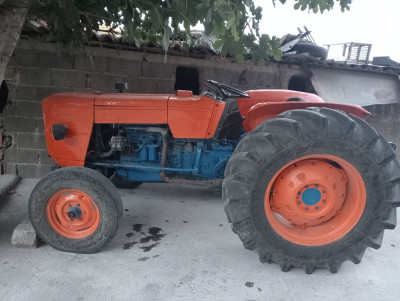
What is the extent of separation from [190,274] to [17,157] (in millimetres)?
3212

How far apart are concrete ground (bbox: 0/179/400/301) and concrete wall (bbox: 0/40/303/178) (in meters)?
1.50

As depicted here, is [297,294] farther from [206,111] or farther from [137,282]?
[206,111]

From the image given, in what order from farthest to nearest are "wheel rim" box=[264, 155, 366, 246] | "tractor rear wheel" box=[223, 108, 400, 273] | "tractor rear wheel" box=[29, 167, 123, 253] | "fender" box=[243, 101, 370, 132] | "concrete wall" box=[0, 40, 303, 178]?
1. "concrete wall" box=[0, 40, 303, 178]
2. "fender" box=[243, 101, 370, 132]
3. "tractor rear wheel" box=[29, 167, 123, 253]
4. "wheel rim" box=[264, 155, 366, 246]
5. "tractor rear wheel" box=[223, 108, 400, 273]

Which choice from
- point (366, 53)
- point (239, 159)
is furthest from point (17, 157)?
point (366, 53)

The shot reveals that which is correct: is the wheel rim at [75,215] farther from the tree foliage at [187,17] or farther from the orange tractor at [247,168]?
the tree foliage at [187,17]

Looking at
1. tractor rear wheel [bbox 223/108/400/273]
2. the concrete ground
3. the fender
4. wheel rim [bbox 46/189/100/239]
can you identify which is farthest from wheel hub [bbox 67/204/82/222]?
the fender

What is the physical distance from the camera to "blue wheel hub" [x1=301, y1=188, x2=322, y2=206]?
2.07m

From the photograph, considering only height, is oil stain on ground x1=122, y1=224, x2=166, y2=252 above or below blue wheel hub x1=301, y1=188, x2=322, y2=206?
below

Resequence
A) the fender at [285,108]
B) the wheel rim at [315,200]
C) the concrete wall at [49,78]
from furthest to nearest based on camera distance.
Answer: the concrete wall at [49,78], the fender at [285,108], the wheel rim at [315,200]

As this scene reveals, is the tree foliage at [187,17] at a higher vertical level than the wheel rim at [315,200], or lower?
higher

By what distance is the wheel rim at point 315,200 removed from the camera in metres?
2.04

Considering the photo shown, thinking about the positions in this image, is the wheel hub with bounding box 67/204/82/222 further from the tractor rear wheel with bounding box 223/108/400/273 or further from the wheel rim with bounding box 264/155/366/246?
the wheel rim with bounding box 264/155/366/246

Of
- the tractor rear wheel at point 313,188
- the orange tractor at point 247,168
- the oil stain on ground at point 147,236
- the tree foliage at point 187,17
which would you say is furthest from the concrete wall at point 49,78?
the tractor rear wheel at point 313,188

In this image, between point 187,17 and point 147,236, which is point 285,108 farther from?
point 147,236
